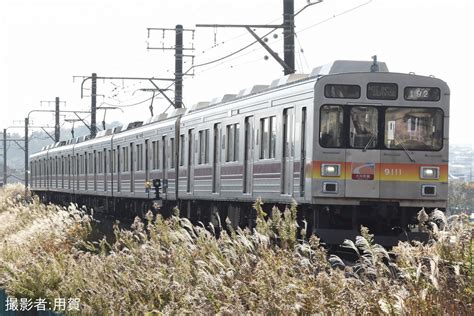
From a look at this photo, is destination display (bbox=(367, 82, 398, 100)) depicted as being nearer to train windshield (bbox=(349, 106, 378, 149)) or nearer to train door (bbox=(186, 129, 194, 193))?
train windshield (bbox=(349, 106, 378, 149))

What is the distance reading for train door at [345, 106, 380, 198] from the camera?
1688 cm

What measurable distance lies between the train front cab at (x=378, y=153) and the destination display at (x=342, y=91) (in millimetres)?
15

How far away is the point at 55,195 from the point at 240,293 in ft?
169

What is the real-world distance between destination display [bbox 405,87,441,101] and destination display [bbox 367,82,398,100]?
8.0 inches

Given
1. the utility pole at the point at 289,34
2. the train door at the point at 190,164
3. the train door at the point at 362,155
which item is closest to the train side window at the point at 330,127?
the train door at the point at 362,155

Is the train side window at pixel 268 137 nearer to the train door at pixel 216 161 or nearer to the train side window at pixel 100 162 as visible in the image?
the train door at pixel 216 161

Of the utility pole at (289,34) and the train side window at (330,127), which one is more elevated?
the utility pole at (289,34)

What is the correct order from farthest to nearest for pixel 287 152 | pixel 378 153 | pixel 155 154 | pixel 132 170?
pixel 132 170
pixel 155 154
pixel 287 152
pixel 378 153

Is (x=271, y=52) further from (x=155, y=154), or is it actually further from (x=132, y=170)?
(x=132, y=170)

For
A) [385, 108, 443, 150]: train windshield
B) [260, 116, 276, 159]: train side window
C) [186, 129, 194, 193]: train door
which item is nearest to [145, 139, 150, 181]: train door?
[186, 129, 194, 193]: train door

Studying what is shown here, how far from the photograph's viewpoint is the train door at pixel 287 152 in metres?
17.8

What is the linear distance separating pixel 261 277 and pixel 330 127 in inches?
331

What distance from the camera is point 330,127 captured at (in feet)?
55.6

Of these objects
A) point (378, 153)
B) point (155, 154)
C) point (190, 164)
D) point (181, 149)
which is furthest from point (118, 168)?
point (378, 153)
